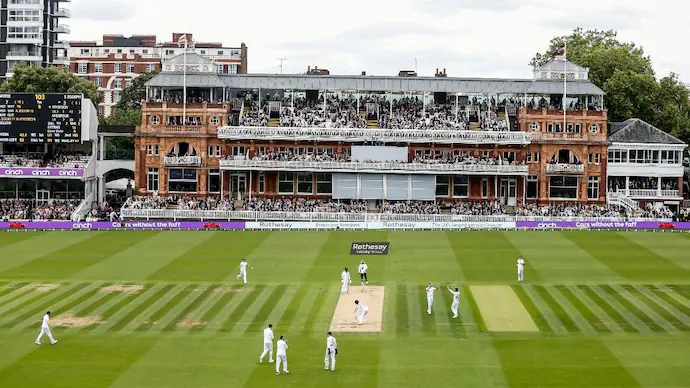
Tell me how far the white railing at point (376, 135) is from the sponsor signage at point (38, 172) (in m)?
11.7

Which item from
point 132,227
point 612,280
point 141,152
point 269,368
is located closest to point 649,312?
point 612,280

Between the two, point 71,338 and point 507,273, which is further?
point 507,273

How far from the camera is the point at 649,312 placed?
39.9 metres

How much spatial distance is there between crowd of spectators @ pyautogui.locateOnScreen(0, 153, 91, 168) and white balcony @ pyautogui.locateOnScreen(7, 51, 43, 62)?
3918 centimetres

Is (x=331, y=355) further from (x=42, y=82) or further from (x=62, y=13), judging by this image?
(x=62, y=13)

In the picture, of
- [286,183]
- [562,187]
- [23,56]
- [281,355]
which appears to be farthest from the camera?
[23,56]

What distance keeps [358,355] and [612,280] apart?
19.1 metres

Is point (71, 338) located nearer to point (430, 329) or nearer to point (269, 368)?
point (269, 368)

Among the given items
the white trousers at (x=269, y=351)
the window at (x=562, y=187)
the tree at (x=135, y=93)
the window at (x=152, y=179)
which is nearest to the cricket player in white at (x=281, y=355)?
the white trousers at (x=269, y=351)

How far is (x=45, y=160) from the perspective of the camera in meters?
77.1

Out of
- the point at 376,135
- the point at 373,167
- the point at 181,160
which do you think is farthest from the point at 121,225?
the point at 376,135

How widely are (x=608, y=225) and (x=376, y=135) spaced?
1869cm

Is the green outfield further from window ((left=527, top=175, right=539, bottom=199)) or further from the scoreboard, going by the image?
window ((left=527, top=175, right=539, bottom=199))

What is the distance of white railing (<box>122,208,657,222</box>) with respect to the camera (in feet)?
221
